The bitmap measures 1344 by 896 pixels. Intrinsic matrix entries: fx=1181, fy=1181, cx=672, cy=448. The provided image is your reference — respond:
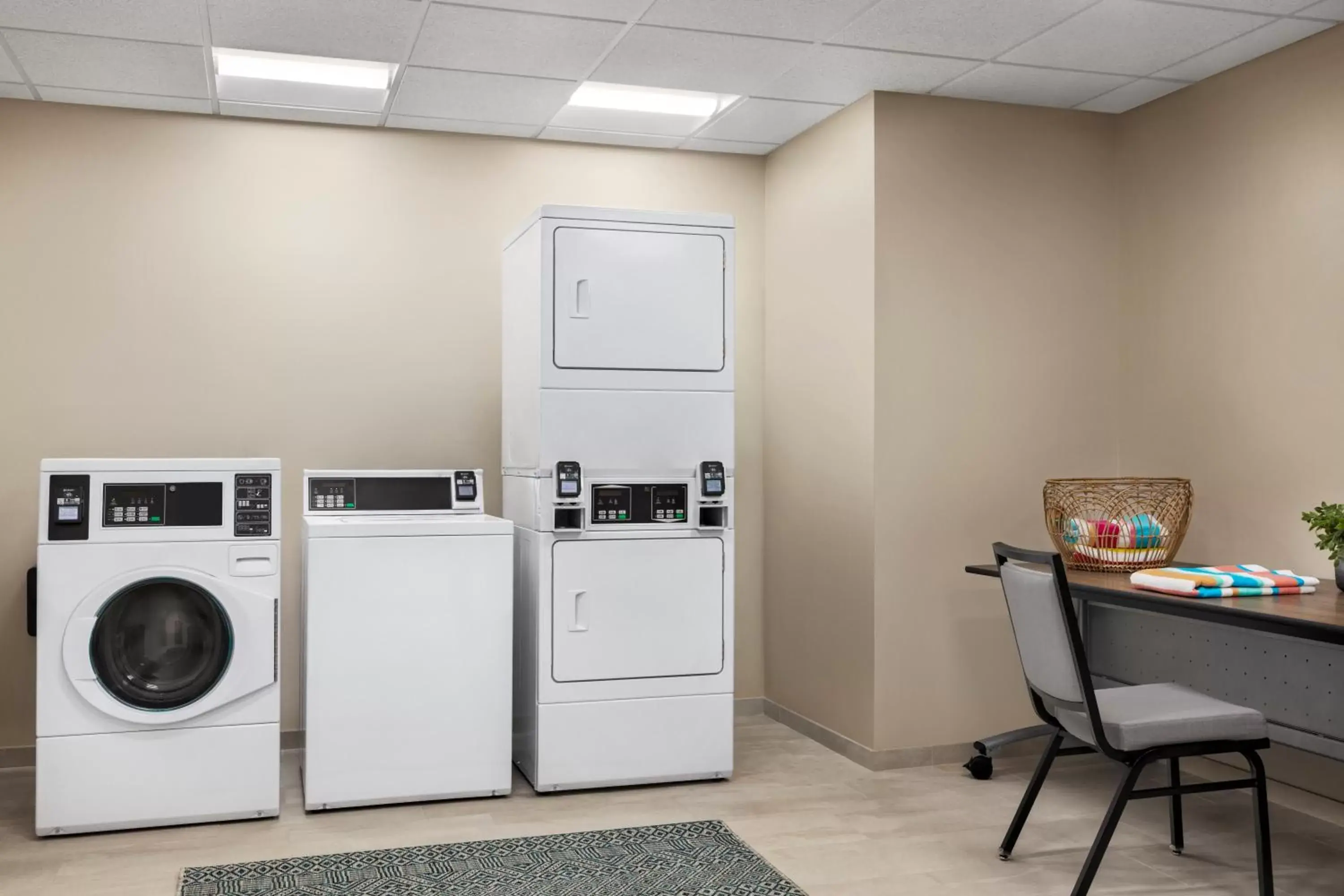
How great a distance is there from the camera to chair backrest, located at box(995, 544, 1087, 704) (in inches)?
112

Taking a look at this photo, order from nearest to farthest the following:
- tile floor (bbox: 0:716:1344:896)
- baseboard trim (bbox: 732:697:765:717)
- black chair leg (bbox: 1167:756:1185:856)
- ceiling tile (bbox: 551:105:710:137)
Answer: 1. tile floor (bbox: 0:716:1344:896)
2. black chair leg (bbox: 1167:756:1185:856)
3. ceiling tile (bbox: 551:105:710:137)
4. baseboard trim (bbox: 732:697:765:717)

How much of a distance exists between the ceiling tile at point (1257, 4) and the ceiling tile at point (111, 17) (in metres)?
2.93

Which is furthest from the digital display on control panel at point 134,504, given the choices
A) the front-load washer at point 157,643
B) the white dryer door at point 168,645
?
the white dryer door at point 168,645

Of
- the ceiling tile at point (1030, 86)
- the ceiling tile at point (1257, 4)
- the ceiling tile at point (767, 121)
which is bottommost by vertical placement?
the ceiling tile at point (1257, 4)

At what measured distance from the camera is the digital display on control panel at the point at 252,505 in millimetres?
3596

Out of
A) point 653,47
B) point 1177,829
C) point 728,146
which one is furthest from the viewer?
point 728,146

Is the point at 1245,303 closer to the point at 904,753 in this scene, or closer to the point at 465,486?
the point at 904,753

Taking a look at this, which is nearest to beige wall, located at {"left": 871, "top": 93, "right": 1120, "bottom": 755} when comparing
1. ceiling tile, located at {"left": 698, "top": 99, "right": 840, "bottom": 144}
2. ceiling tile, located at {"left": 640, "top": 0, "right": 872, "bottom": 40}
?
→ ceiling tile, located at {"left": 698, "top": 99, "right": 840, "bottom": 144}

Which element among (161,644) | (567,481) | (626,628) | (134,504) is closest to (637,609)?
(626,628)

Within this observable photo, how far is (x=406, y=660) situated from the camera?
12.2 ft

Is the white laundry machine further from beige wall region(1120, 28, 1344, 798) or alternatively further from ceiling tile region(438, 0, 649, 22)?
beige wall region(1120, 28, 1344, 798)

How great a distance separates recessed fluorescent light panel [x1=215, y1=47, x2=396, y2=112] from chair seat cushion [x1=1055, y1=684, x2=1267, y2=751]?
3.01m

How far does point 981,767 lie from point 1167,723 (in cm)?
137

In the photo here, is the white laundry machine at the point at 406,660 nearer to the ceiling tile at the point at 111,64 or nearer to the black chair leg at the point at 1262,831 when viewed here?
the ceiling tile at the point at 111,64
